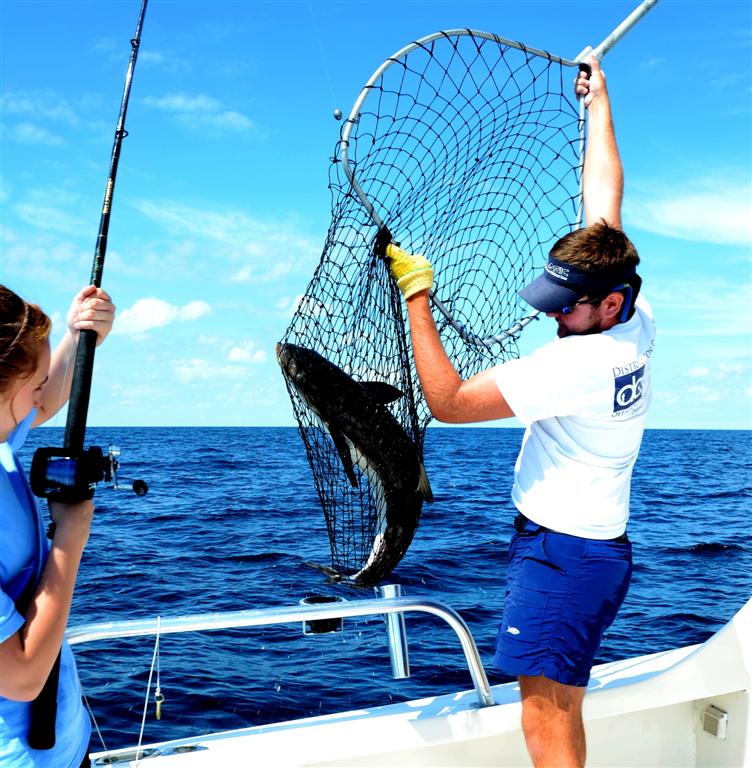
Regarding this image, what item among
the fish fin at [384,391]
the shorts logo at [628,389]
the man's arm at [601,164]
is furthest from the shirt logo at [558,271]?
the fish fin at [384,391]

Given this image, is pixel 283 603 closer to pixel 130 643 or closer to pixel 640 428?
pixel 130 643

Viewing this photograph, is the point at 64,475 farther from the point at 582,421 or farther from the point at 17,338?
the point at 582,421

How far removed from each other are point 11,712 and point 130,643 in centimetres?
760

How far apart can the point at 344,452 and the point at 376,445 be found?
32 cm

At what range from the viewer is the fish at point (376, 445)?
3018 millimetres

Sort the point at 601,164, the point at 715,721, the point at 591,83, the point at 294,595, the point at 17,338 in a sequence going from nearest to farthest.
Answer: the point at 17,338 → the point at 601,164 → the point at 591,83 → the point at 715,721 → the point at 294,595

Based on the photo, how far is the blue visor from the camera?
2662mm

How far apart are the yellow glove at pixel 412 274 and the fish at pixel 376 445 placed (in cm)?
58

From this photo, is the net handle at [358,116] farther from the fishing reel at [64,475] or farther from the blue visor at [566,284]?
the fishing reel at [64,475]

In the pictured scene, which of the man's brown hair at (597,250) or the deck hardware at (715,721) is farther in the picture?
the deck hardware at (715,721)

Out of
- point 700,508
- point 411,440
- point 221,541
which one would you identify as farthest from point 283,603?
point 700,508

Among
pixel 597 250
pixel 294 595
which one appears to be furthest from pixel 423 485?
pixel 294 595

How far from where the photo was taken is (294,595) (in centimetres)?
1017

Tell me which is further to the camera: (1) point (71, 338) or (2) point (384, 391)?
(2) point (384, 391)
